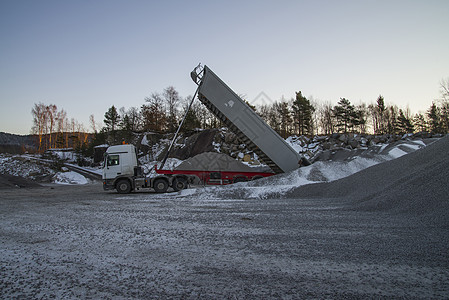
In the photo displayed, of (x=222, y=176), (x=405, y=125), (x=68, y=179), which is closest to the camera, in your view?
(x=222, y=176)

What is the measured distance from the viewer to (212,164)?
15.6 m

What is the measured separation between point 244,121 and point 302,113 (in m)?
34.8

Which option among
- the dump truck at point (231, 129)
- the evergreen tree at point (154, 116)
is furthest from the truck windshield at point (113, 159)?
the evergreen tree at point (154, 116)

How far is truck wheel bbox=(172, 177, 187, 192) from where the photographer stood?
524 inches

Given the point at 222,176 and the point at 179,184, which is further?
the point at 222,176

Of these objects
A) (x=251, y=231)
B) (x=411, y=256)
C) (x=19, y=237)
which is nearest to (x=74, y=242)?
(x=19, y=237)

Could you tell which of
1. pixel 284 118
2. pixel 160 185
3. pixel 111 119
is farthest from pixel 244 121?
pixel 111 119

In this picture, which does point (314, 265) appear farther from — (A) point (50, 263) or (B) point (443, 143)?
(B) point (443, 143)

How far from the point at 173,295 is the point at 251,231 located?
7.46 feet

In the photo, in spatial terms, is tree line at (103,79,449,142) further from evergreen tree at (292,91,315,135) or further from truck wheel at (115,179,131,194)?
truck wheel at (115,179,131,194)

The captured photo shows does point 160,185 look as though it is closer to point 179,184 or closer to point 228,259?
point 179,184

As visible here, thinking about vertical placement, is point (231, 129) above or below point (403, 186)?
above

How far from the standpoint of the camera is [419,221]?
4.45 meters

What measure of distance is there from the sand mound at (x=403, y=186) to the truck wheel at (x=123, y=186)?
26.9ft
